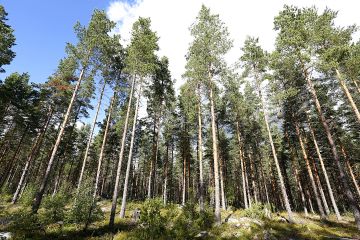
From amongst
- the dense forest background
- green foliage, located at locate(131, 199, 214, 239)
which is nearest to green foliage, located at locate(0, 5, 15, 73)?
the dense forest background

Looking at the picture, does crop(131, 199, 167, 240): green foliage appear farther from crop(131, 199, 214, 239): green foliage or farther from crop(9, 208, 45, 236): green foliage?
crop(9, 208, 45, 236): green foliage

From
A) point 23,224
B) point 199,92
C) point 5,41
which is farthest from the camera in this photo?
point 199,92

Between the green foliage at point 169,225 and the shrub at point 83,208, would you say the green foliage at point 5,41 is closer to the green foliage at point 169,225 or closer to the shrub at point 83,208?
the shrub at point 83,208

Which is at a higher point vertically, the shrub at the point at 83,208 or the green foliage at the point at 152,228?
the shrub at the point at 83,208

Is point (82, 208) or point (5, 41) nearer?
point (82, 208)

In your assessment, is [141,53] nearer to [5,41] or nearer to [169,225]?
[5,41]

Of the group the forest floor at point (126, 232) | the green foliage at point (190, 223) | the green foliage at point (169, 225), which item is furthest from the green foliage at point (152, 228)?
the forest floor at point (126, 232)

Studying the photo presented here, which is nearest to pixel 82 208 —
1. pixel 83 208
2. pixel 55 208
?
pixel 83 208

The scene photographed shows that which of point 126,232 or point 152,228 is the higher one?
point 152,228

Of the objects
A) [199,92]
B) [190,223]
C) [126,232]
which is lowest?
[126,232]

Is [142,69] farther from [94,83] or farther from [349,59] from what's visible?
[349,59]

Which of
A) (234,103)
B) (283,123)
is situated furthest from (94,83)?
(283,123)

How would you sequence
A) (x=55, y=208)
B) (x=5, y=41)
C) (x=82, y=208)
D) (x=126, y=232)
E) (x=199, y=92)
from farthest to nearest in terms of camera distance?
(x=199, y=92) < (x=5, y=41) < (x=55, y=208) < (x=126, y=232) < (x=82, y=208)

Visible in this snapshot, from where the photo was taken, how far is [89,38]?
60.5ft
